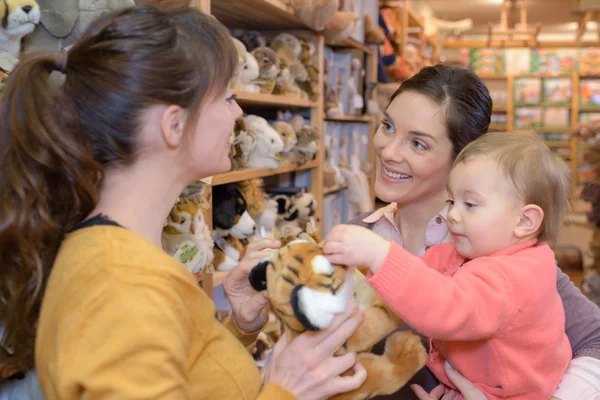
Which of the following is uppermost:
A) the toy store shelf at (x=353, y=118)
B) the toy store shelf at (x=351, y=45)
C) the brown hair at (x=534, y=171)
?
the toy store shelf at (x=351, y=45)

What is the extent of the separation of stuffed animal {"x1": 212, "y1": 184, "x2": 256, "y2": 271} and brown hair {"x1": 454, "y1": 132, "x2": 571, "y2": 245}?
0.93m

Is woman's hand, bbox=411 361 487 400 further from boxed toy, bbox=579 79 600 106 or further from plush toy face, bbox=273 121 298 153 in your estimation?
boxed toy, bbox=579 79 600 106

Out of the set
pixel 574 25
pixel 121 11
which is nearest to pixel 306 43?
pixel 121 11

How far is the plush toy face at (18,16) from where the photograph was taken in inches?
42.0

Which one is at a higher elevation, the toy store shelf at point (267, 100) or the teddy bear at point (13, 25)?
the teddy bear at point (13, 25)

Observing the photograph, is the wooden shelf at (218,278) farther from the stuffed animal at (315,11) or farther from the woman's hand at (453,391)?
the stuffed animal at (315,11)

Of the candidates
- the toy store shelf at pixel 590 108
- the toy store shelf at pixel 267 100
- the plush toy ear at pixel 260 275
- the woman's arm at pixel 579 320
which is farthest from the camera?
the toy store shelf at pixel 590 108

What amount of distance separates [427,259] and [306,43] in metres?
1.56

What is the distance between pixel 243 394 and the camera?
0.82 metres

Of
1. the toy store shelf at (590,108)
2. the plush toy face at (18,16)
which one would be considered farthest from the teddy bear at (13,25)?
Answer: the toy store shelf at (590,108)

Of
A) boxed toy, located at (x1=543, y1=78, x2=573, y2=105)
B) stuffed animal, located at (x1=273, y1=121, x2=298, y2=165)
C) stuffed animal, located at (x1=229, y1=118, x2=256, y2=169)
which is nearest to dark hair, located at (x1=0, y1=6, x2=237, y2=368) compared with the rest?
stuffed animal, located at (x1=229, y1=118, x2=256, y2=169)

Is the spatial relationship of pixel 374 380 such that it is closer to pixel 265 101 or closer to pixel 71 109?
pixel 71 109

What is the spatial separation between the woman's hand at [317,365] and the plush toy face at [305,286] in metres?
0.03

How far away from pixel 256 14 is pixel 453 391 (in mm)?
1498
